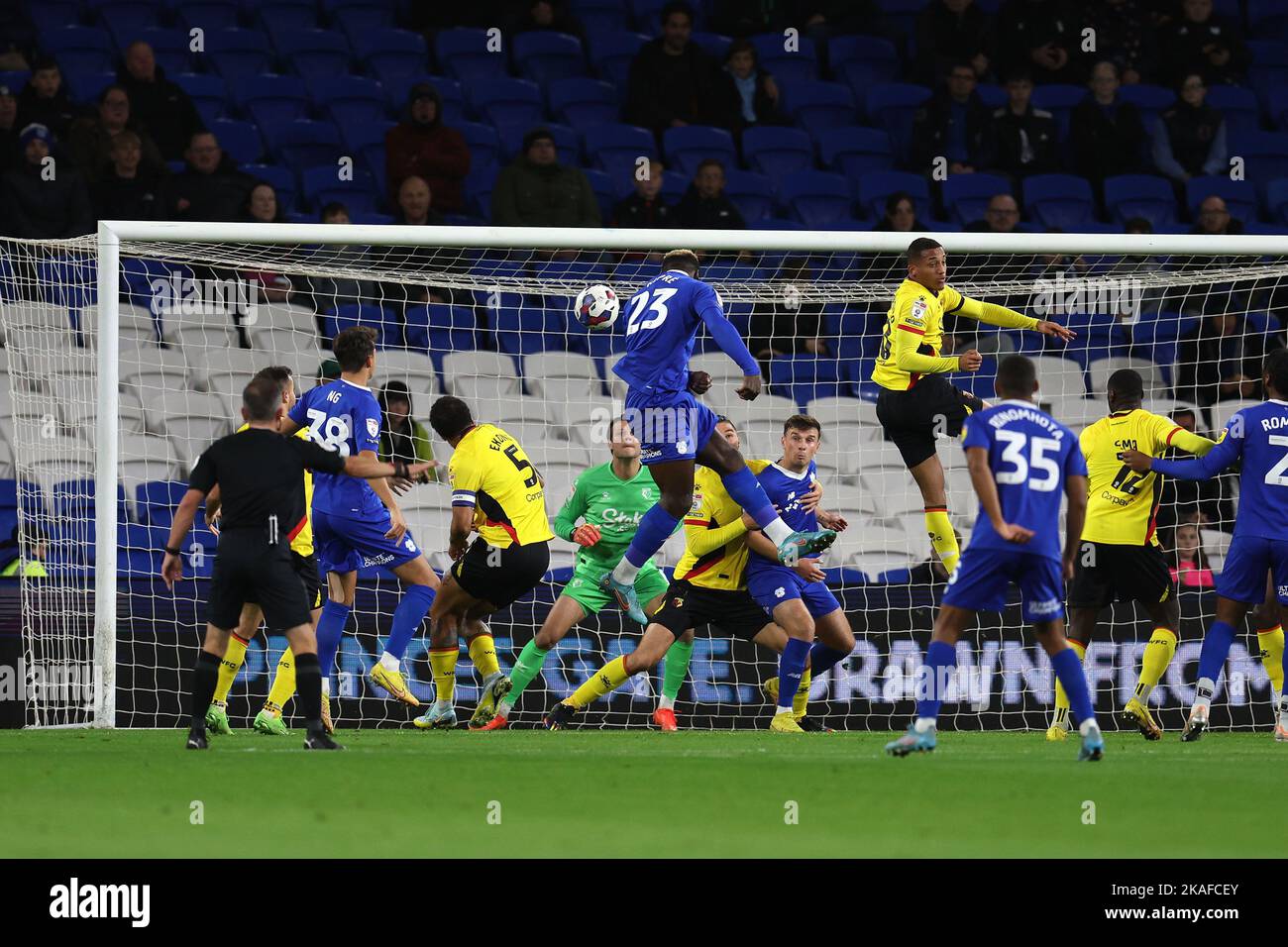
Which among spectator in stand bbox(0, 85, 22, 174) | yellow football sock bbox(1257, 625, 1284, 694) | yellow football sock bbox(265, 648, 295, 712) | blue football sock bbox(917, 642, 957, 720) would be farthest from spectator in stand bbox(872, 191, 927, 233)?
blue football sock bbox(917, 642, 957, 720)

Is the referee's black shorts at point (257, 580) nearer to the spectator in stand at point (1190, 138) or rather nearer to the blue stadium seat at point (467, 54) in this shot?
the blue stadium seat at point (467, 54)

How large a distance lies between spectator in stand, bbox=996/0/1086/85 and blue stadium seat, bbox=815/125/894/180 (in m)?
1.88

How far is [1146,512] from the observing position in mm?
10680

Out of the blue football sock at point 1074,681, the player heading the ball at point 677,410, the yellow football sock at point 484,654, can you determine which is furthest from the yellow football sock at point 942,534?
the yellow football sock at point 484,654

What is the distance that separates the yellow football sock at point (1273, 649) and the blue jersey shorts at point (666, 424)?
3906mm

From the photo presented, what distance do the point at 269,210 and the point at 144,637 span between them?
405 centimetres

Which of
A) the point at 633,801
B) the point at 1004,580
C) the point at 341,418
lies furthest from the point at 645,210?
the point at 633,801

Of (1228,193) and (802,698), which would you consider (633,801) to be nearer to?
(802,698)

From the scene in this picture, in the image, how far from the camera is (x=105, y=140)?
15.3 m

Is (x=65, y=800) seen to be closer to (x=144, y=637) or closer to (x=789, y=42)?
(x=144, y=637)

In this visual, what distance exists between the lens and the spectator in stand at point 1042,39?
18.3m

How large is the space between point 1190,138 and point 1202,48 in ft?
5.01

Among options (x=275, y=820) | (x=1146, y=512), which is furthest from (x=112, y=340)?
(x=1146, y=512)

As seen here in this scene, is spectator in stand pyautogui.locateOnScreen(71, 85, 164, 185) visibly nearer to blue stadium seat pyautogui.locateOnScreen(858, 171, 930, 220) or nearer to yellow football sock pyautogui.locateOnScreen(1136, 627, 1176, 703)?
blue stadium seat pyautogui.locateOnScreen(858, 171, 930, 220)
